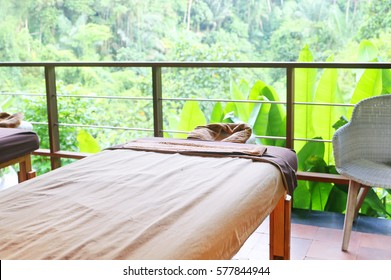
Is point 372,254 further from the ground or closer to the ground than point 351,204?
closer to the ground

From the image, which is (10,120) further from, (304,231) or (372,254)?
(372,254)

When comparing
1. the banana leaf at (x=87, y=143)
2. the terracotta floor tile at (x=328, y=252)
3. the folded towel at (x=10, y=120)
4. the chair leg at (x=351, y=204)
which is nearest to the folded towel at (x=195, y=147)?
the chair leg at (x=351, y=204)

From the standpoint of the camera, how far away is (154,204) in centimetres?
174

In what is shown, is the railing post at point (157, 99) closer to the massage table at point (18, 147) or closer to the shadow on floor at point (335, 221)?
the massage table at point (18, 147)

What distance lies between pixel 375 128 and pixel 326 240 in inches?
25.7

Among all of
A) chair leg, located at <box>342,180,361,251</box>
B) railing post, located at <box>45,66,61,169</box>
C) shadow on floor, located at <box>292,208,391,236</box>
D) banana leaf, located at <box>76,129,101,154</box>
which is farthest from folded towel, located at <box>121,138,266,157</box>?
banana leaf, located at <box>76,129,101,154</box>

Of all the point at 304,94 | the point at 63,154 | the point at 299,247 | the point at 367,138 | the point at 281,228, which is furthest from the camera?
the point at 63,154

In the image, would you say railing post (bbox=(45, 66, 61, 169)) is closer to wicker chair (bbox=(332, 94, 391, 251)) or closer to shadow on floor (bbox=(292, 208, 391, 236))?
shadow on floor (bbox=(292, 208, 391, 236))

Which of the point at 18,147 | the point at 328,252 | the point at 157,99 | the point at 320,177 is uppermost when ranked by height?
the point at 157,99

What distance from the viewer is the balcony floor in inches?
105

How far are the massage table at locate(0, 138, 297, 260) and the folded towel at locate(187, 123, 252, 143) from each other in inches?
6.9

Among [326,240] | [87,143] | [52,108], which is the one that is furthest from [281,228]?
[87,143]
